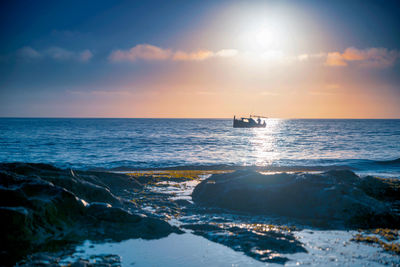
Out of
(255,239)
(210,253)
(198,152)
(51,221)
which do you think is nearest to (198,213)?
(255,239)

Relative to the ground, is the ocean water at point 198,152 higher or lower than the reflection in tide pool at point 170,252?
lower

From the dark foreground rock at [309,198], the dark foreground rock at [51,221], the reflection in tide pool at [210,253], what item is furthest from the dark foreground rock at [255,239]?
the dark foreground rock at [309,198]

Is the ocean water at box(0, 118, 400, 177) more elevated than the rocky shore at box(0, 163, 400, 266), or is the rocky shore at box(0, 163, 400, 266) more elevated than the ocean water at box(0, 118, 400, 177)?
the rocky shore at box(0, 163, 400, 266)

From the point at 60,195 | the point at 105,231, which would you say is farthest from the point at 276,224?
the point at 60,195

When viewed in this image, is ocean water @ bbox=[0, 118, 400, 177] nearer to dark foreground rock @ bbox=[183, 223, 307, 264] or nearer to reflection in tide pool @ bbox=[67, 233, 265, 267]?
dark foreground rock @ bbox=[183, 223, 307, 264]

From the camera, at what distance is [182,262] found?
16.4 feet

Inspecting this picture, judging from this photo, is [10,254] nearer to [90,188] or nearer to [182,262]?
[182,262]

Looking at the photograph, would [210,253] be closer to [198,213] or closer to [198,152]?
[198,213]

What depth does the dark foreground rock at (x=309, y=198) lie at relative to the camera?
294 inches

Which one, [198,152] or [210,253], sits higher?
[210,253]

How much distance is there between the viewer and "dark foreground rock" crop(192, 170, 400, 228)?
7469 mm

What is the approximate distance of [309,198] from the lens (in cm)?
833

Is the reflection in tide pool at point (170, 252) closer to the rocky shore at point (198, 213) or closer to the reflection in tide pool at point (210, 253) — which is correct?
the reflection in tide pool at point (210, 253)

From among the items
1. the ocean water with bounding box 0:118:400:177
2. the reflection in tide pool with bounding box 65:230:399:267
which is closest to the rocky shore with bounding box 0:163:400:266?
the reflection in tide pool with bounding box 65:230:399:267
